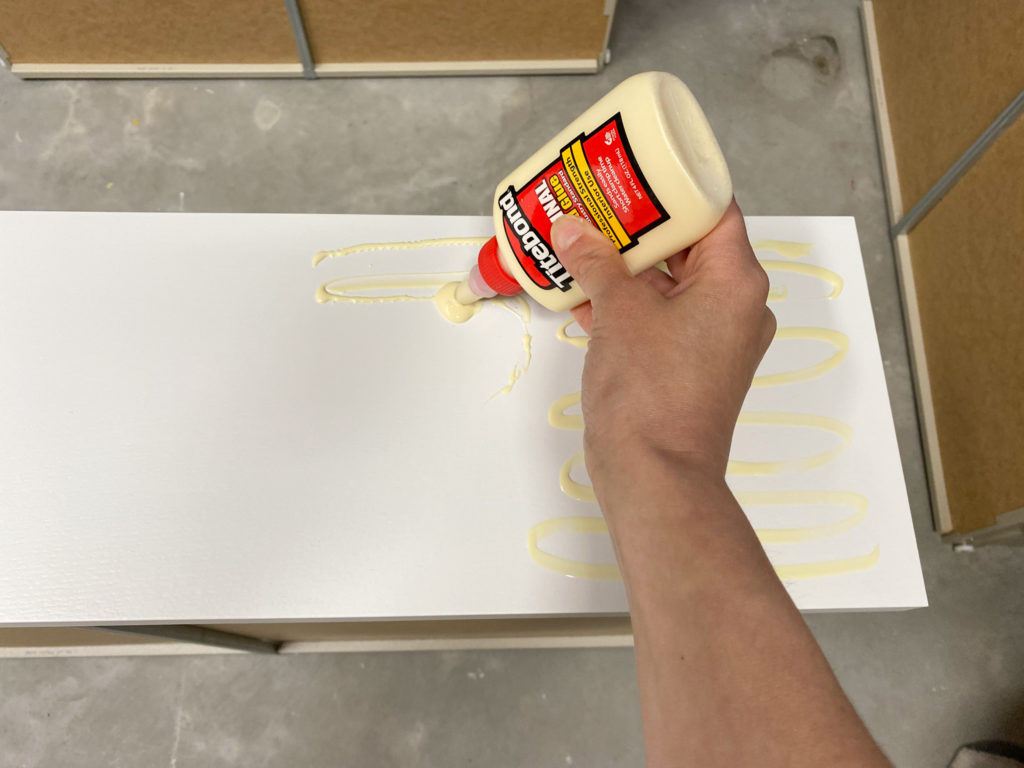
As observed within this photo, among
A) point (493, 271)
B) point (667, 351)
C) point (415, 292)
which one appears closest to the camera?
point (667, 351)

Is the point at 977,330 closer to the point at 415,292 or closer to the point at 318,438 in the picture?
the point at 415,292

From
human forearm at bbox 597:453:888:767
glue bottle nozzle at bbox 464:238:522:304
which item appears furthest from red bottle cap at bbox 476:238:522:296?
human forearm at bbox 597:453:888:767

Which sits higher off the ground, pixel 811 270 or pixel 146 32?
pixel 811 270

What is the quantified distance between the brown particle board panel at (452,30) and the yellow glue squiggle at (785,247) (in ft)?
2.88

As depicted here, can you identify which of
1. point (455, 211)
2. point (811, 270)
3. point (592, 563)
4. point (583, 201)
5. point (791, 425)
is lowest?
point (455, 211)

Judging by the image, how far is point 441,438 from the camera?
724 millimetres

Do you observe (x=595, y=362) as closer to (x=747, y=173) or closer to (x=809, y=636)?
(x=809, y=636)

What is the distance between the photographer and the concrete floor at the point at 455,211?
124 cm

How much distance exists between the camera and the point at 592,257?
1.80 ft

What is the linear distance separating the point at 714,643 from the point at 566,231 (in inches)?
13.4

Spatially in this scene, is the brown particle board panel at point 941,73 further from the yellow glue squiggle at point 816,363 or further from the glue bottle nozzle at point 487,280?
the glue bottle nozzle at point 487,280

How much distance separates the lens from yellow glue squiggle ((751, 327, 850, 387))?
2.55ft

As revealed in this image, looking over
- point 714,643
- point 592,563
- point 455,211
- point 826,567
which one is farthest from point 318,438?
Answer: point 455,211

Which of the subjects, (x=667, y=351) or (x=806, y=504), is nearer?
(x=667, y=351)
